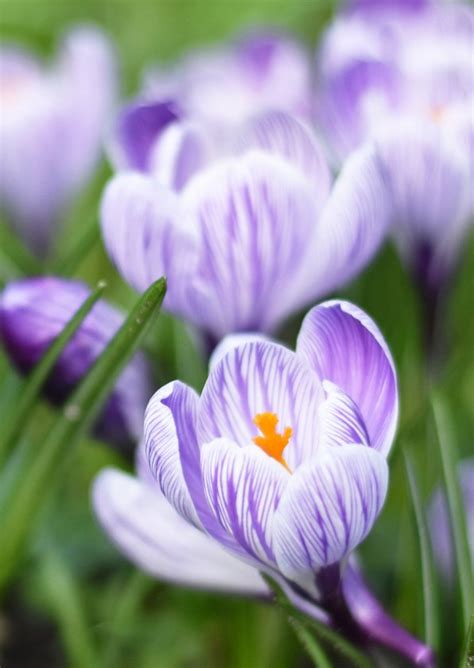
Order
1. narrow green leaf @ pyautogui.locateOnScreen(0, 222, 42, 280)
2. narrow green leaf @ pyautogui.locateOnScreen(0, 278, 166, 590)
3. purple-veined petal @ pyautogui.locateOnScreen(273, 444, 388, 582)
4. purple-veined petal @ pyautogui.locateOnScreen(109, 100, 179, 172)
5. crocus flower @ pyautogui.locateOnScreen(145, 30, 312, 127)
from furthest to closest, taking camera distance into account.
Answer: crocus flower @ pyautogui.locateOnScreen(145, 30, 312, 127) < narrow green leaf @ pyautogui.locateOnScreen(0, 222, 42, 280) < purple-veined petal @ pyautogui.locateOnScreen(109, 100, 179, 172) < narrow green leaf @ pyautogui.locateOnScreen(0, 278, 166, 590) < purple-veined petal @ pyautogui.locateOnScreen(273, 444, 388, 582)

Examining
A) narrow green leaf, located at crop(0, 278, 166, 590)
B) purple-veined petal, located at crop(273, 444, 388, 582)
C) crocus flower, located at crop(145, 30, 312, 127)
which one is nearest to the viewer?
purple-veined petal, located at crop(273, 444, 388, 582)

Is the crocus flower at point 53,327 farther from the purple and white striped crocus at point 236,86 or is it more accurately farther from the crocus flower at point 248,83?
the crocus flower at point 248,83

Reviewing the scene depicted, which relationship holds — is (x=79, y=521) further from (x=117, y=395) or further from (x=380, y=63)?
(x=380, y=63)

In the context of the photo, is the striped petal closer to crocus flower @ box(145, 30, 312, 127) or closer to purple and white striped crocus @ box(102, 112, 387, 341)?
purple and white striped crocus @ box(102, 112, 387, 341)

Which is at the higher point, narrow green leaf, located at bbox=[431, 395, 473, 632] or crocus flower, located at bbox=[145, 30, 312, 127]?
crocus flower, located at bbox=[145, 30, 312, 127]

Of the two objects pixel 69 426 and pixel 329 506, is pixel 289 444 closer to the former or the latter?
pixel 329 506

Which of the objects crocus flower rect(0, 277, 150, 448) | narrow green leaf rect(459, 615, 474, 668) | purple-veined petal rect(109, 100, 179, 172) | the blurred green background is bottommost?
the blurred green background

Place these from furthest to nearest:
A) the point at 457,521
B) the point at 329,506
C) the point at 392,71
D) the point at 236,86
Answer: the point at 236,86, the point at 392,71, the point at 457,521, the point at 329,506

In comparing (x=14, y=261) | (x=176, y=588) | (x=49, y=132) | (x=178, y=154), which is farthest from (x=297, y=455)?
(x=49, y=132)

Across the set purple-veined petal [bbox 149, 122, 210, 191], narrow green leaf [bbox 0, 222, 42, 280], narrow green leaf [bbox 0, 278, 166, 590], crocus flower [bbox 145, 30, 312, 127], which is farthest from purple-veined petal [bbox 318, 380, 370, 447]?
crocus flower [bbox 145, 30, 312, 127]
